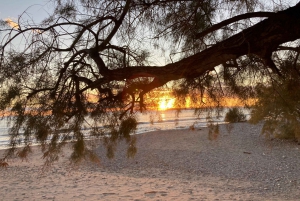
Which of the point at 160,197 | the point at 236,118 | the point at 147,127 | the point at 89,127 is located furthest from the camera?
the point at 147,127

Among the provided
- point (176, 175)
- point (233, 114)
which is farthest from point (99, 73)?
point (176, 175)

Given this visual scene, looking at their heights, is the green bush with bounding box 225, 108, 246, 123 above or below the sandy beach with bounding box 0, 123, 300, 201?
above

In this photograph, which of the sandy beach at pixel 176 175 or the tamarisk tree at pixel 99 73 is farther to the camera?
the sandy beach at pixel 176 175

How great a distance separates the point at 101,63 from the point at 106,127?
82 centimetres

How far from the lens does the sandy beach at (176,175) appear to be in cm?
903

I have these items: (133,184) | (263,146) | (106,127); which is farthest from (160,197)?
(263,146)

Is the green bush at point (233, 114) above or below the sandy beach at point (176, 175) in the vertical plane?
above

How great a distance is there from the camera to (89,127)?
13.9ft

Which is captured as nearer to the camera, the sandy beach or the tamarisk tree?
the tamarisk tree

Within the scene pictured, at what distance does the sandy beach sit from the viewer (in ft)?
29.6

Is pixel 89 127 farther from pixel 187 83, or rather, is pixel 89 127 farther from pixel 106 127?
pixel 187 83

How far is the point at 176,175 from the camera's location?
11.1 metres

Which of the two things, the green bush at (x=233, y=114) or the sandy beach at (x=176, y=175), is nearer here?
the green bush at (x=233, y=114)

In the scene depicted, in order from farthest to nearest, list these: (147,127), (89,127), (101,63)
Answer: (147,127) < (89,127) < (101,63)
